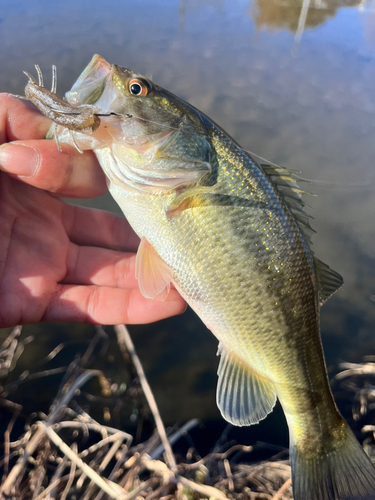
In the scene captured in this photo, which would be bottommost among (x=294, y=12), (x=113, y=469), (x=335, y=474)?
(x=113, y=469)

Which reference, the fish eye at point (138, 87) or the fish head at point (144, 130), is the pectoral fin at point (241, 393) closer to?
the fish head at point (144, 130)

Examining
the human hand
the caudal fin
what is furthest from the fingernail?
the caudal fin

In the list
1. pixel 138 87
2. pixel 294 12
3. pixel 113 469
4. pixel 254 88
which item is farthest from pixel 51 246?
pixel 294 12

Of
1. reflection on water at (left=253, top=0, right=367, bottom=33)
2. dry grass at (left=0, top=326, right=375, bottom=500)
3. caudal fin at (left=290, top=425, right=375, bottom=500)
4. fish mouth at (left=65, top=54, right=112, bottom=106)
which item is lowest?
dry grass at (left=0, top=326, right=375, bottom=500)

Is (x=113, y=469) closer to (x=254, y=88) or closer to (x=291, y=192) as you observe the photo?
(x=291, y=192)

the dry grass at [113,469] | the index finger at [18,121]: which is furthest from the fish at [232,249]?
the dry grass at [113,469]

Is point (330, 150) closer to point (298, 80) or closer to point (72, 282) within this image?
point (298, 80)

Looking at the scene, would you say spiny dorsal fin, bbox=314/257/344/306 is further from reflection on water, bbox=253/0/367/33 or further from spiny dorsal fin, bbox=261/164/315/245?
reflection on water, bbox=253/0/367/33
